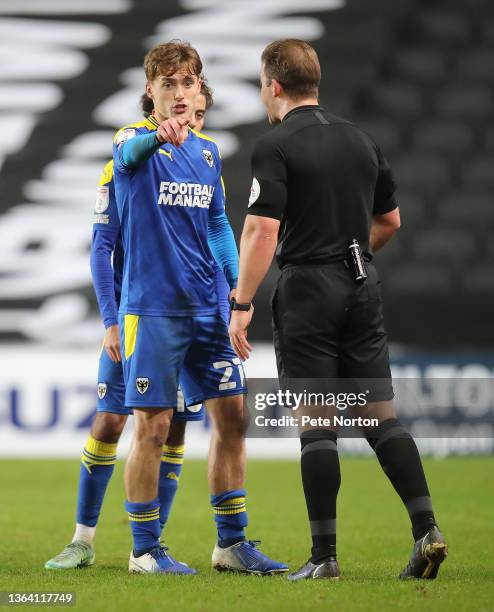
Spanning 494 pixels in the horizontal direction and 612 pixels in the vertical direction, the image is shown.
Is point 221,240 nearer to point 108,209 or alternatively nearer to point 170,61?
point 108,209

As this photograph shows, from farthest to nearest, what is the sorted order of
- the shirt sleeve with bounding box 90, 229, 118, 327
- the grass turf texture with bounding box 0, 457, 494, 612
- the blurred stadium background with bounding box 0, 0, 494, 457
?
the blurred stadium background with bounding box 0, 0, 494, 457, the shirt sleeve with bounding box 90, 229, 118, 327, the grass turf texture with bounding box 0, 457, 494, 612

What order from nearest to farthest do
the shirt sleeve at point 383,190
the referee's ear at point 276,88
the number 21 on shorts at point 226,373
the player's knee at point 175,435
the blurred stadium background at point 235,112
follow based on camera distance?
the referee's ear at point 276,88, the shirt sleeve at point 383,190, the number 21 on shorts at point 226,373, the player's knee at point 175,435, the blurred stadium background at point 235,112

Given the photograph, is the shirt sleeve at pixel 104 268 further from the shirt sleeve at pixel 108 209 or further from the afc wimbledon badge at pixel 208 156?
the afc wimbledon badge at pixel 208 156

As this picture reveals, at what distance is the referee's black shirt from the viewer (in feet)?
13.7

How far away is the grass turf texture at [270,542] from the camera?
382 cm

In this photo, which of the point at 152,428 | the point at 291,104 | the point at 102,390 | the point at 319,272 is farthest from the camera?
the point at 102,390

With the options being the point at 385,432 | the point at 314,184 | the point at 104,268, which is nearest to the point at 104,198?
the point at 104,268

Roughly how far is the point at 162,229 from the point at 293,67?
0.86 m

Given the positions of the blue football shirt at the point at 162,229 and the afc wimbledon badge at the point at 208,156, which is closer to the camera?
the blue football shirt at the point at 162,229

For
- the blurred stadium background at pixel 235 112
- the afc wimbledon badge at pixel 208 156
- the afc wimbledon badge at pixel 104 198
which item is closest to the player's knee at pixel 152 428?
the afc wimbledon badge at pixel 104 198

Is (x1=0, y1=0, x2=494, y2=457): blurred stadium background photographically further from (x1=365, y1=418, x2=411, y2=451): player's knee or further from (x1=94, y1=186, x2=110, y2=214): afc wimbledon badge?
(x1=365, y1=418, x2=411, y2=451): player's knee

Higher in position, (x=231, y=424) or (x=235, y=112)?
(x=235, y=112)

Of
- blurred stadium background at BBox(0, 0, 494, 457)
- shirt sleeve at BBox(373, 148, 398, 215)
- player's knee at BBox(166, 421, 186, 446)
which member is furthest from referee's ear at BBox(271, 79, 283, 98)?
blurred stadium background at BBox(0, 0, 494, 457)

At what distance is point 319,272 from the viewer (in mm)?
4242
